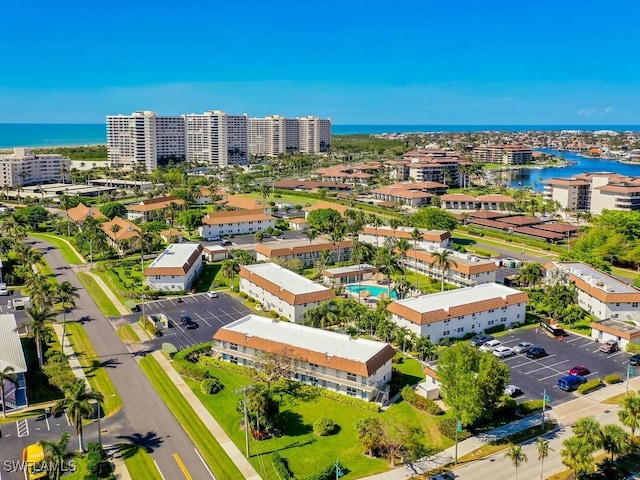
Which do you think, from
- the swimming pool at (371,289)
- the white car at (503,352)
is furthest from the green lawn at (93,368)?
the white car at (503,352)

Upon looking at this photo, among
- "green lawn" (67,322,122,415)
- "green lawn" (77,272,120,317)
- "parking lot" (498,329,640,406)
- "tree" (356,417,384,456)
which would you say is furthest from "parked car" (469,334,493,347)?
"green lawn" (77,272,120,317)

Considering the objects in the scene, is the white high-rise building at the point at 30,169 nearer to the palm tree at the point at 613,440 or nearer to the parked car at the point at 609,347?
the parked car at the point at 609,347

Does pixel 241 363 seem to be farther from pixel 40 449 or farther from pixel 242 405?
pixel 40 449

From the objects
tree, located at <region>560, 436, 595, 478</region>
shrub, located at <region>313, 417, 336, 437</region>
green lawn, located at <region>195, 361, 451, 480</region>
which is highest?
tree, located at <region>560, 436, 595, 478</region>

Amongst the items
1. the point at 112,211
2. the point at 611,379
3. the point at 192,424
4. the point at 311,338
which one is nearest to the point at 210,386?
the point at 192,424

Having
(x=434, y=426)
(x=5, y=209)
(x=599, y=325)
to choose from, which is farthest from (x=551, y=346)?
(x=5, y=209)

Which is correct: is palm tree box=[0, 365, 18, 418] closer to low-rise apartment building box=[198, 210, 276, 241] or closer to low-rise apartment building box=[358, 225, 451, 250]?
low-rise apartment building box=[358, 225, 451, 250]
